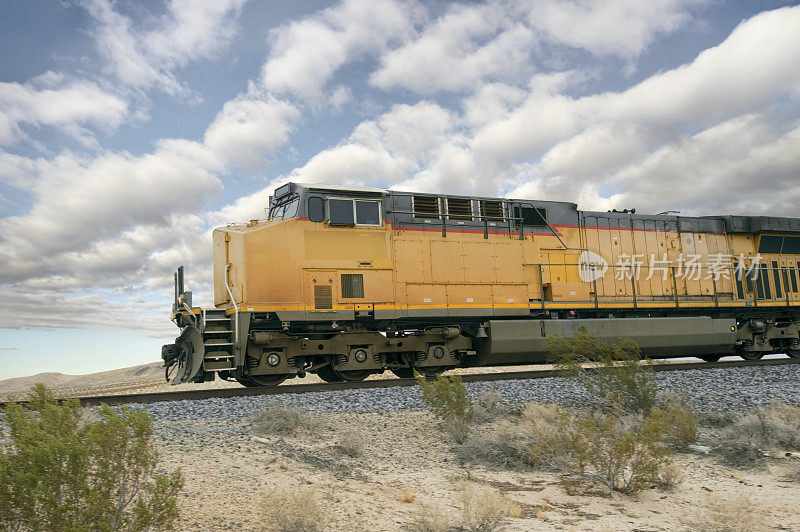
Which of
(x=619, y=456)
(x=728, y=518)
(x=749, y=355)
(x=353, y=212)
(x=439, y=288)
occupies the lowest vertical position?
(x=728, y=518)

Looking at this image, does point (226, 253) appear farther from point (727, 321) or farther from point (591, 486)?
point (727, 321)

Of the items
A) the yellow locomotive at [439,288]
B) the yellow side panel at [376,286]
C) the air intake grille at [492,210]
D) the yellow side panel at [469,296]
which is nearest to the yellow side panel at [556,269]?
the yellow locomotive at [439,288]

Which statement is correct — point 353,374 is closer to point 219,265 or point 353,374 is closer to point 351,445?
point 219,265

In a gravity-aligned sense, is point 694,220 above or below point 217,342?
above

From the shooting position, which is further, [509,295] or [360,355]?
[509,295]

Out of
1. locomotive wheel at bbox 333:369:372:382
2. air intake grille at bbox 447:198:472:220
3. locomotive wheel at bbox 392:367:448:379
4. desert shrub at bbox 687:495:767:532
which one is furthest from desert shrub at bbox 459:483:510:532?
air intake grille at bbox 447:198:472:220

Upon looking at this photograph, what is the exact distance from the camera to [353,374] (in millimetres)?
10766

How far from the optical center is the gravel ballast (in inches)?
304

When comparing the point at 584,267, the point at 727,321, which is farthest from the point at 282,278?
the point at 727,321

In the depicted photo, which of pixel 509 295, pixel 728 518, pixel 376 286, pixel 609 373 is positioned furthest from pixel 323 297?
pixel 728 518

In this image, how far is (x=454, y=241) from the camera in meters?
11.6

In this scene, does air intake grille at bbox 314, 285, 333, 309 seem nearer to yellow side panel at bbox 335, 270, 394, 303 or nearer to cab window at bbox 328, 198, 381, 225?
yellow side panel at bbox 335, 270, 394, 303

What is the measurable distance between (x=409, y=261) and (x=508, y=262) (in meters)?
2.45

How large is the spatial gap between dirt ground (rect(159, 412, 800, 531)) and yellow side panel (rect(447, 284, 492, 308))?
4.56 m
